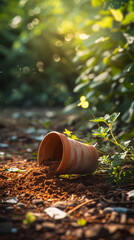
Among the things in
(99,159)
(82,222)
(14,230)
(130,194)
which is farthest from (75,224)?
(99,159)

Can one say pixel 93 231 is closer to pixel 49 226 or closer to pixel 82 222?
pixel 82 222

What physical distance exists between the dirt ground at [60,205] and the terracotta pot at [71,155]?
0.26 feet

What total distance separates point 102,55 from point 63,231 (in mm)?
2051

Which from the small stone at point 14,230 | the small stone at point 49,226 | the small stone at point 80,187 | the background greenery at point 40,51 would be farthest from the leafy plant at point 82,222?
the background greenery at point 40,51

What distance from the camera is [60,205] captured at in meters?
1.29

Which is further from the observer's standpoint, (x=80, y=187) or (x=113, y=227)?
(x=80, y=187)

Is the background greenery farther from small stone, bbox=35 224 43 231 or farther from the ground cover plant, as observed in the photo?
small stone, bbox=35 224 43 231

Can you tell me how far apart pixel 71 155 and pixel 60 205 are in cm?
43

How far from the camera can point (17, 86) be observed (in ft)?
21.8

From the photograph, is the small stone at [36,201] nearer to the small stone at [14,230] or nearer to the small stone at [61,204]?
the small stone at [61,204]

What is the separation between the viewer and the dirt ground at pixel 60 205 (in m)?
1.02

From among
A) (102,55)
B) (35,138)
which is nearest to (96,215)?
(102,55)

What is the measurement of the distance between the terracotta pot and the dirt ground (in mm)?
78

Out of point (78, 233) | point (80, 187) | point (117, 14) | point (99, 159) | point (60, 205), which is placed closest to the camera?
point (78, 233)
